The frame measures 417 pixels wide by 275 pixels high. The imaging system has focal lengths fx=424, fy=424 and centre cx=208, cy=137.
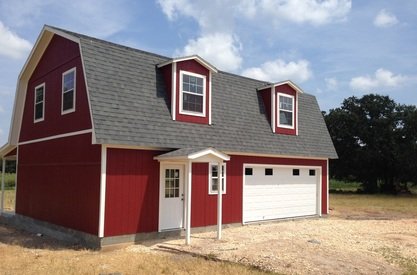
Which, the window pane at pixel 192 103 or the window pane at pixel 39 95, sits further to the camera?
the window pane at pixel 39 95

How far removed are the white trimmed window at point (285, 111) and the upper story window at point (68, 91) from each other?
7.81 metres

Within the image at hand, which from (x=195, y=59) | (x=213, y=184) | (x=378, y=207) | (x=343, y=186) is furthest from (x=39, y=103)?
(x=343, y=186)

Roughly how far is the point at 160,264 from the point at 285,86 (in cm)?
1021

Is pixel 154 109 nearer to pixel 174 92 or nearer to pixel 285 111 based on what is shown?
pixel 174 92

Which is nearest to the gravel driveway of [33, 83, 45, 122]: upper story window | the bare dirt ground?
the bare dirt ground

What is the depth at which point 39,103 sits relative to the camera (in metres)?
15.4

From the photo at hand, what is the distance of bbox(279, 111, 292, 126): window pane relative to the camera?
55.0 ft

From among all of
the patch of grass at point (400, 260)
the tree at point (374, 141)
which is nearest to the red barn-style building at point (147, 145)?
the patch of grass at point (400, 260)

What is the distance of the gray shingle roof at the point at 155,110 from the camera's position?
37.4ft

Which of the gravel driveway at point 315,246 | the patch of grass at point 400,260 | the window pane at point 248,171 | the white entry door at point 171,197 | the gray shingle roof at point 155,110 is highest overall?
the gray shingle roof at point 155,110

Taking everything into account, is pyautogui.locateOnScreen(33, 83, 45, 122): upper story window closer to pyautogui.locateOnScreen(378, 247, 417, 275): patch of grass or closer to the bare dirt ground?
the bare dirt ground

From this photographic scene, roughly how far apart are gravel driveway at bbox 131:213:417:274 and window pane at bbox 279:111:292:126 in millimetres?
3971

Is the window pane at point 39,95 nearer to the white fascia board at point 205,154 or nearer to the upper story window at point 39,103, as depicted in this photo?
the upper story window at point 39,103

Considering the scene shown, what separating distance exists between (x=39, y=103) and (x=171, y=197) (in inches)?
256
